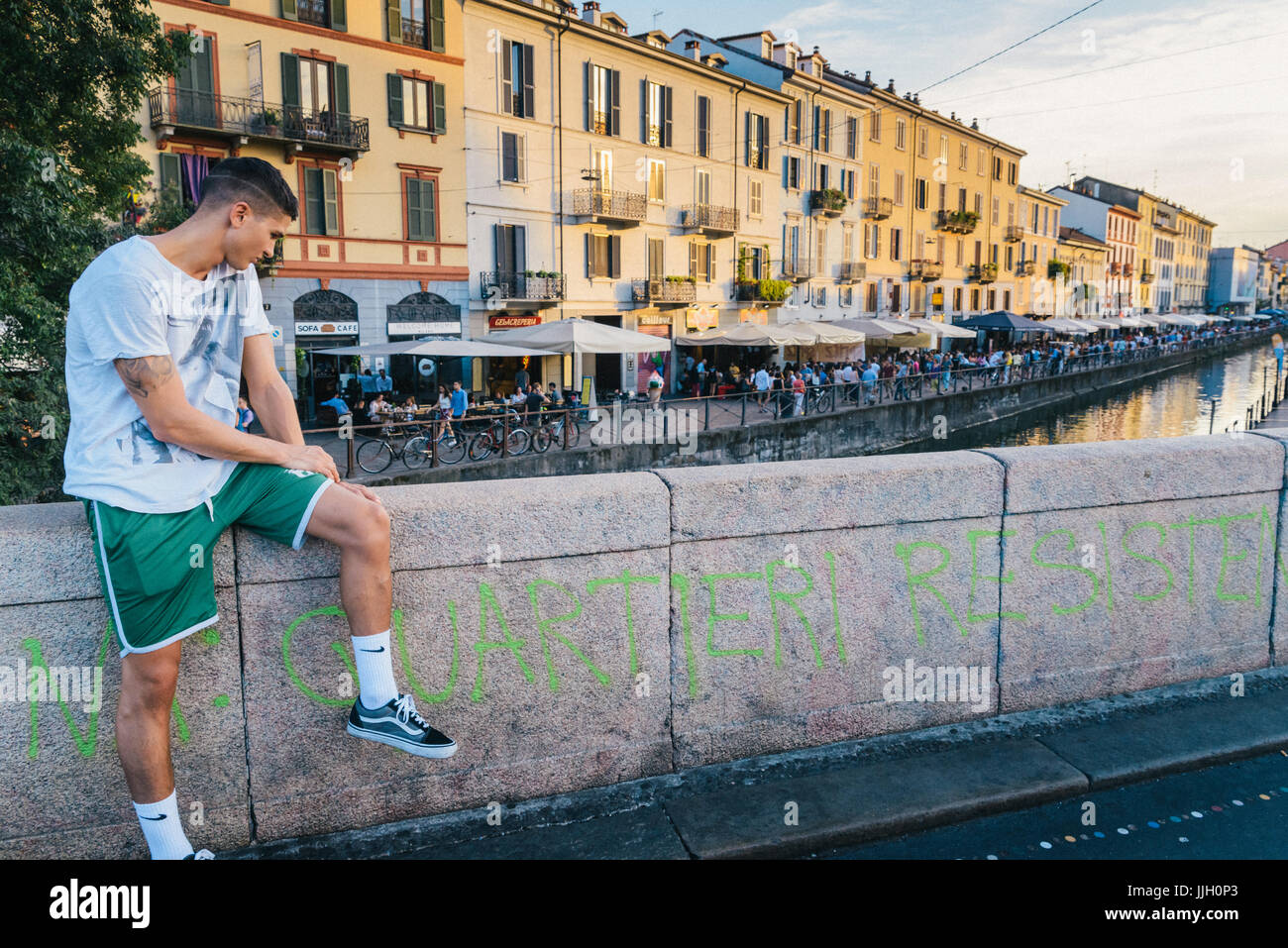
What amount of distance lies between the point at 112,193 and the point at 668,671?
15954mm

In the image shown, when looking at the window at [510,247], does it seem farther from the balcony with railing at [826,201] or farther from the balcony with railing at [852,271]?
the balcony with railing at [852,271]

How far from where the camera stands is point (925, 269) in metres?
51.8

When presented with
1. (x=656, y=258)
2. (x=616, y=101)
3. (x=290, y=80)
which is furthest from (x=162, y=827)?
(x=656, y=258)

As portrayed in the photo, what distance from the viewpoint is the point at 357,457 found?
704 inches

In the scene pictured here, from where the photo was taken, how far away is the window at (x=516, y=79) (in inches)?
1121

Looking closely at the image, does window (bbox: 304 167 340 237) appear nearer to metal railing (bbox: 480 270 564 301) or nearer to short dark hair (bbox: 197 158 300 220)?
metal railing (bbox: 480 270 564 301)

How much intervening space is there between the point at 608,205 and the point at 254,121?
11.9m

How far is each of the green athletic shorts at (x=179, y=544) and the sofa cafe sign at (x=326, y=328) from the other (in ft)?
77.5

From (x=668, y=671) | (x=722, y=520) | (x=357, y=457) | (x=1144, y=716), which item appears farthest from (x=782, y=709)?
(x=357, y=457)

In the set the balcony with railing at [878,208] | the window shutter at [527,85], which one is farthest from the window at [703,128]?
the balcony with railing at [878,208]

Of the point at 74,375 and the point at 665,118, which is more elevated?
the point at 665,118

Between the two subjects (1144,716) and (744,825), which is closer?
(744,825)

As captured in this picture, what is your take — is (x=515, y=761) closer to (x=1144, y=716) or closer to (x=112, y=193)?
(x=1144, y=716)

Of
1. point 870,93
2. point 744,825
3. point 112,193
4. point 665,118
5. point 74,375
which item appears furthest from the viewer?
point 870,93
